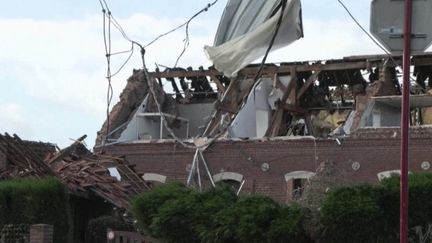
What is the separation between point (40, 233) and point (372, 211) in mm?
6506

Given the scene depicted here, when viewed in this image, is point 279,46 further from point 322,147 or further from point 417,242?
point 417,242

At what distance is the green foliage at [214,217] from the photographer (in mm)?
13430

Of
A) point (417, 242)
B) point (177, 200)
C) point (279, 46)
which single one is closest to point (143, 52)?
point (279, 46)

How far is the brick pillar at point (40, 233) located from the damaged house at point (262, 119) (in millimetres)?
13484

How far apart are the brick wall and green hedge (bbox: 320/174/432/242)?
1742 cm

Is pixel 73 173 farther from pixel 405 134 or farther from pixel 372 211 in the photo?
pixel 405 134

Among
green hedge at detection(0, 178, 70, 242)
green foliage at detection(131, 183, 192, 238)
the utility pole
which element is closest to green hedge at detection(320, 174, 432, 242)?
green foliage at detection(131, 183, 192, 238)

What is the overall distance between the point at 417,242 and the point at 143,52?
13.3 m

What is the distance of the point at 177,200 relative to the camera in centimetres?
1433

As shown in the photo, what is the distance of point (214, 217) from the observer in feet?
45.6

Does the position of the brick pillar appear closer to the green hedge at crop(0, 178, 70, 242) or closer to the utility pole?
the green hedge at crop(0, 178, 70, 242)

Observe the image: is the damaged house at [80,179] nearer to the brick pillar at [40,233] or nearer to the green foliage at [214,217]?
the brick pillar at [40,233]

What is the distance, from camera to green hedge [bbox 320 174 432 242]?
42.5 feet

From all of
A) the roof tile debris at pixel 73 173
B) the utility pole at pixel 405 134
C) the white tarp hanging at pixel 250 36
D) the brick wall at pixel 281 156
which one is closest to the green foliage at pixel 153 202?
the roof tile debris at pixel 73 173
